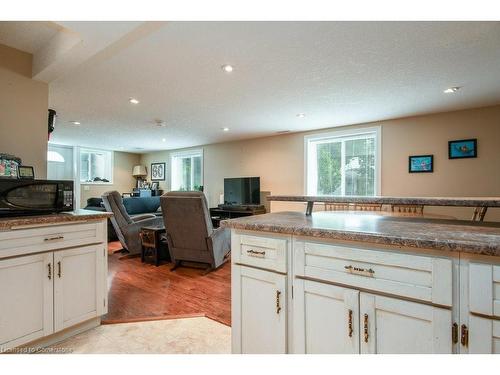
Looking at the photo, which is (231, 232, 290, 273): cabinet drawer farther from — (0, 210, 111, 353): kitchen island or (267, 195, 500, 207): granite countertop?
(0, 210, 111, 353): kitchen island

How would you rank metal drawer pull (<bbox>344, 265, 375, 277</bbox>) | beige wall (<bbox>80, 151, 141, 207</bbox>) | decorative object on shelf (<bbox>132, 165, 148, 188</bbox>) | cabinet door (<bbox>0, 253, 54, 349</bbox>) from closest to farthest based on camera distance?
metal drawer pull (<bbox>344, 265, 375, 277</bbox>), cabinet door (<bbox>0, 253, 54, 349</bbox>), beige wall (<bbox>80, 151, 141, 207</bbox>), decorative object on shelf (<bbox>132, 165, 148, 188</bbox>)

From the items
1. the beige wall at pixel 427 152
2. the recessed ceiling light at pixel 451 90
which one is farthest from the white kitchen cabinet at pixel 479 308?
the beige wall at pixel 427 152

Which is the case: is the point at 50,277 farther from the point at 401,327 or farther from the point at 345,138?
the point at 345,138

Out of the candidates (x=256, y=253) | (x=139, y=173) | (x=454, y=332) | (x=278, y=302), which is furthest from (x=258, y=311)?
(x=139, y=173)

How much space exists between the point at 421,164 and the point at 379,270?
385 centimetres

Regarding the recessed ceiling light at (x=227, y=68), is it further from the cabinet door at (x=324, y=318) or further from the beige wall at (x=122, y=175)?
the beige wall at (x=122, y=175)

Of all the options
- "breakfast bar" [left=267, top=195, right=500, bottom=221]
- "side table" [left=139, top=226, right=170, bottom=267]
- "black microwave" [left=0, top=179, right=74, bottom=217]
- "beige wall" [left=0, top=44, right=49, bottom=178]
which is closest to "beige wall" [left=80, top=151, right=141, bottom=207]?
"side table" [left=139, top=226, right=170, bottom=267]

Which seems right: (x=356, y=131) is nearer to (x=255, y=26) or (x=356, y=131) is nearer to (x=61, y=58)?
(x=255, y=26)

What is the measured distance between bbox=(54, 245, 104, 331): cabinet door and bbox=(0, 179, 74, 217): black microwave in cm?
36

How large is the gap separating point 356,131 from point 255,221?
3.98 meters

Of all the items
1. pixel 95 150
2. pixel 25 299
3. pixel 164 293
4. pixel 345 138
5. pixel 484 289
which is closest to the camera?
pixel 484 289

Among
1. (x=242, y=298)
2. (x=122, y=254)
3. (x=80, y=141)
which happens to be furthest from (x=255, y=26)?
(x=80, y=141)

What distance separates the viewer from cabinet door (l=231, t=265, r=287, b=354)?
48.1 inches

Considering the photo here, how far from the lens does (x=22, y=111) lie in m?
2.21
